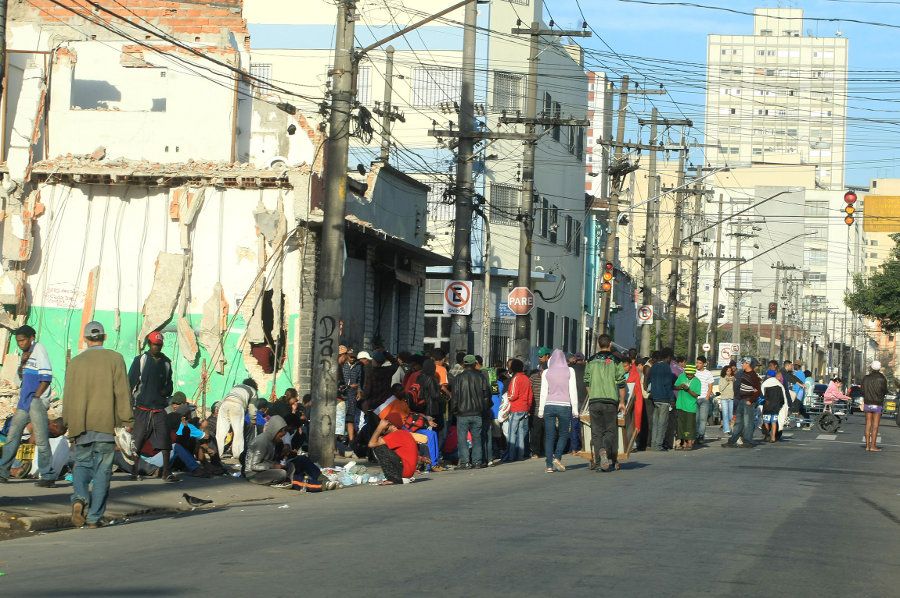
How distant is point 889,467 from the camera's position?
23641mm

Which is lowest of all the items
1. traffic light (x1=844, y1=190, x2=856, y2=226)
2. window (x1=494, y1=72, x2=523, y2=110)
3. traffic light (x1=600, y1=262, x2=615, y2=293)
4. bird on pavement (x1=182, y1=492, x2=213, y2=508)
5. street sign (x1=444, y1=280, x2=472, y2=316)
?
bird on pavement (x1=182, y1=492, x2=213, y2=508)

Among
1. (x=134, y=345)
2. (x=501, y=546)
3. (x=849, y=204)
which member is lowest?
→ (x=501, y=546)

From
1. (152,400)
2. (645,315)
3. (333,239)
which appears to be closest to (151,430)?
(152,400)

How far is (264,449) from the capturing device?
56.9ft

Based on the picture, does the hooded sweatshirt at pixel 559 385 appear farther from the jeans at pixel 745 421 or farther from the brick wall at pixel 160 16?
the brick wall at pixel 160 16

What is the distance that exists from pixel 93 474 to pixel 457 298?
54.3 ft

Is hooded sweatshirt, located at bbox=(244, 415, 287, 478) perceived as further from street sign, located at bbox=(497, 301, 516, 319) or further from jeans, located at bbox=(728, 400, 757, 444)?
street sign, located at bbox=(497, 301, 516, 319)

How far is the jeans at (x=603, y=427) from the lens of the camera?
19812 millimetres

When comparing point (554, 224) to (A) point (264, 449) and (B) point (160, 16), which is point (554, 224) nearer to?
(B) point (160, 16)

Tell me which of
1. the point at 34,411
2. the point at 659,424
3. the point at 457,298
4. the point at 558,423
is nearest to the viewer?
the point at 34,411

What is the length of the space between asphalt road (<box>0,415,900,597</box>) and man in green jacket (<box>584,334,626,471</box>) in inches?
79.7

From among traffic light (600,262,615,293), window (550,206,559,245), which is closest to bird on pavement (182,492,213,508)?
traffic light (600,262,615,293)

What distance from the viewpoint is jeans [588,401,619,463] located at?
780 inches

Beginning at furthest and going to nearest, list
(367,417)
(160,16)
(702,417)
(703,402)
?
(703,402), (702,417), (160,16), (367,417)
